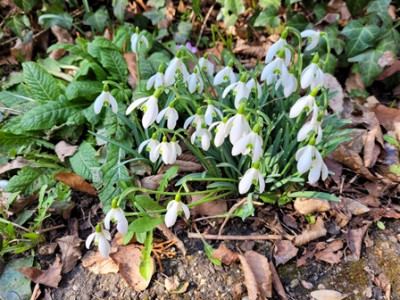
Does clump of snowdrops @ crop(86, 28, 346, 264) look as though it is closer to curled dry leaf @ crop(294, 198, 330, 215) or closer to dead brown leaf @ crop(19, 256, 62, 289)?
curled dry leaf @ crop(294, 198, 330, 215)

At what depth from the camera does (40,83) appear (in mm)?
2303

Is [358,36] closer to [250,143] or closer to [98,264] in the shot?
[250,143]

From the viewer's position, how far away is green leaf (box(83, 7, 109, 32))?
9.27 ft

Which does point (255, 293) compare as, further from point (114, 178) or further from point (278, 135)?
point (114, 178)

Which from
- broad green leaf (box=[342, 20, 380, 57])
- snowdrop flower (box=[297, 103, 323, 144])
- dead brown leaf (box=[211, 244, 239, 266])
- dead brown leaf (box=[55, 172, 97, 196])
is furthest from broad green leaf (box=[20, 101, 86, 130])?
broad green leaf (box=[342, 20, 380, 57])

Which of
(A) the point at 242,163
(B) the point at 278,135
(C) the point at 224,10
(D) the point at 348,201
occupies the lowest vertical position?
(D) the point at 348,201

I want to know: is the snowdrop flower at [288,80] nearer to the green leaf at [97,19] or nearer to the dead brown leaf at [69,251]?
the dead brown leaf at [69,251]

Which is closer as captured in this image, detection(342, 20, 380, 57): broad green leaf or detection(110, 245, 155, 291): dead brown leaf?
detection(110, 245, 155, 291): dead brown leaf

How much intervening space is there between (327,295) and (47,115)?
1.63m

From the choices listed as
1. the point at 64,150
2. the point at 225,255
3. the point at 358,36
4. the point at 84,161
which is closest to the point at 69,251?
the point at 84,161

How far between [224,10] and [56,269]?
6.27ft

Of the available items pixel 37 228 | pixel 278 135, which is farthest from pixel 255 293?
pixel 37 228

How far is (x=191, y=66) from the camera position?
8.11ft

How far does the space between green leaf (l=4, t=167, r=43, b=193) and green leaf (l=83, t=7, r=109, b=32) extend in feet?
4.05
